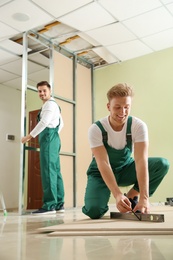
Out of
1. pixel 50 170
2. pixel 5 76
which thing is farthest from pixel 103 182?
pixel 5 76

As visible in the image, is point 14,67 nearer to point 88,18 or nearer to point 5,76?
point 5,76

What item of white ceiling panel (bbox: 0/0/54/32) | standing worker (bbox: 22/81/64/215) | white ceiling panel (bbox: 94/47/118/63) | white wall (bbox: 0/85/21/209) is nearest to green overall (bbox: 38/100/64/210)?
standing worker (bbox: 22/81/64/215)

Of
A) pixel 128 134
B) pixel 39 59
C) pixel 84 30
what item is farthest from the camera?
pixel 39 59

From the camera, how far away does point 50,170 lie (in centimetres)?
324

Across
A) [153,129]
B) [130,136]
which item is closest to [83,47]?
[153,129]

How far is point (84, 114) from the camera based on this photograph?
495cm

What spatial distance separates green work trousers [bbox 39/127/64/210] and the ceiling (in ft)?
4.54

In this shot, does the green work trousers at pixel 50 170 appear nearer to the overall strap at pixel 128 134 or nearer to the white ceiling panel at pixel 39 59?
the overall strap at pixel 128 134

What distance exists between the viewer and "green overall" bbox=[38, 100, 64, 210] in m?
3.20

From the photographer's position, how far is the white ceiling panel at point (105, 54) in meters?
4.68

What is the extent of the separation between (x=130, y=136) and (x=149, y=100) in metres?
2.87

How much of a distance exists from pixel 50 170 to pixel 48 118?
0.56 meters

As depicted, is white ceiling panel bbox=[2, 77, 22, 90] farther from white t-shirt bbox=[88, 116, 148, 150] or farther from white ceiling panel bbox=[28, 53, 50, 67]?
white t-shirt bbox=[88, 116, 148, 150]

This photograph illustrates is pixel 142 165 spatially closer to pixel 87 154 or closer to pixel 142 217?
pixel 142 217
